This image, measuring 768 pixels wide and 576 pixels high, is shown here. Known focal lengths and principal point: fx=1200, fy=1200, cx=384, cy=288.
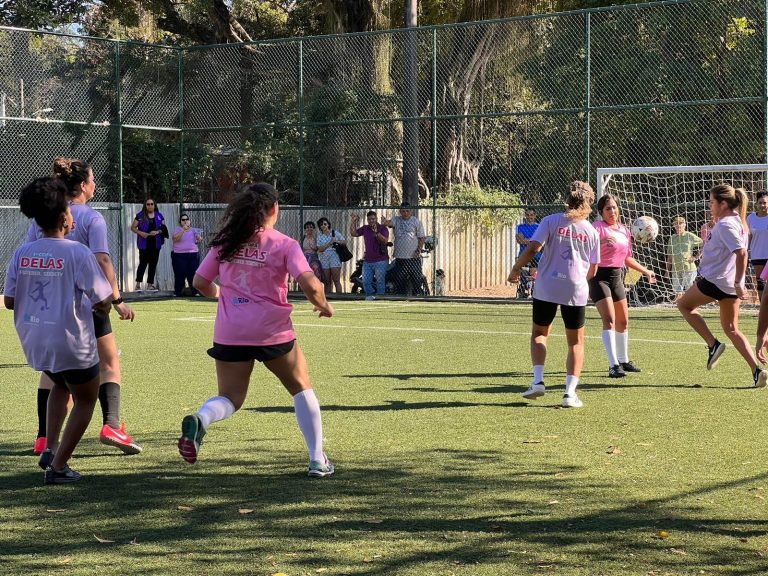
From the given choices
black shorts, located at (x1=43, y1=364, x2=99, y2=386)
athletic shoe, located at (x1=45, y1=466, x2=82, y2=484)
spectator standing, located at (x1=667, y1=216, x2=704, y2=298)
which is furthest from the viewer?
spectator standing, located at (x1=667, y1=216, x2=704, y2=298)

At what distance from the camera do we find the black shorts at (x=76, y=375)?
664 cm

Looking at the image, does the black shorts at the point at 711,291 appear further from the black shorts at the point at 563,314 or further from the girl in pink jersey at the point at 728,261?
the black shorts at the point at 563,314

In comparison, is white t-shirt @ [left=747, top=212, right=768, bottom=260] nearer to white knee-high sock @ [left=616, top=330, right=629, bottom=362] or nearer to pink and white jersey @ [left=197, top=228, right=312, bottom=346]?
white knee-high sock @ [left=616, top=330, right=629, bottom=362]

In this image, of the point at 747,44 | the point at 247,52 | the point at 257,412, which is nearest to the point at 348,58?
the point at 247,52

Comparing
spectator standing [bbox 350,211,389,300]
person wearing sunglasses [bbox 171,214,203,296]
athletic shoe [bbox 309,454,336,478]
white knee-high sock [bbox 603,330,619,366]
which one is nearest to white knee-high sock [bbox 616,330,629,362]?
white knee-high sock [bbox 603,330,619,366]

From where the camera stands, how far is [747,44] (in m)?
20.9

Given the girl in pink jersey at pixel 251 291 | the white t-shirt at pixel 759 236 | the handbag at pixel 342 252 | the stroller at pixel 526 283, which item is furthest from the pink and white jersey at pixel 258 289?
the handbag at pixel 342 252

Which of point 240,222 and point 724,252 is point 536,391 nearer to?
point 724,252

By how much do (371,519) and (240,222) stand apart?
184cm

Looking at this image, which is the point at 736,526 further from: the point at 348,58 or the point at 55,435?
the point at 348,58

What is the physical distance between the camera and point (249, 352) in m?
6.78

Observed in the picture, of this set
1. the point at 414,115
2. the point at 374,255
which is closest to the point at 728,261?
the point at 374,255

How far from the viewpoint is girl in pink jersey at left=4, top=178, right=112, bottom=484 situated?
21.5 feet

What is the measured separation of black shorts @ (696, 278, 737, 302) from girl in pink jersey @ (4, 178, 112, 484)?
19.7 ft
